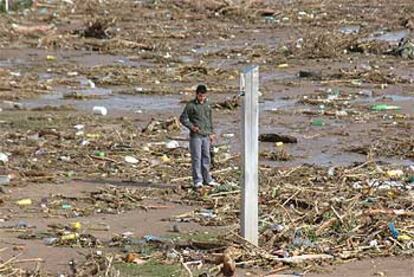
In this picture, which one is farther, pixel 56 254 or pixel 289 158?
pixel 289 158

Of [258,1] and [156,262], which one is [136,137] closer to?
[156,262]

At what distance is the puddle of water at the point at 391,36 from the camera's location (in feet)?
91.8

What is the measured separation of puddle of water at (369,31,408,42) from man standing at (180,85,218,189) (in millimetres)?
16670

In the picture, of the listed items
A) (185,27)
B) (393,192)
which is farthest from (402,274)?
(185,27)

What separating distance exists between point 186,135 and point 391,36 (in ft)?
49.5

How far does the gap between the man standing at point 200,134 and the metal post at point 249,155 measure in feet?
9.24

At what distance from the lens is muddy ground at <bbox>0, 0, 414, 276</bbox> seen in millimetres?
9406

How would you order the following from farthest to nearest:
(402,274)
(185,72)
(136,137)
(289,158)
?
1. (185,72)
2. (136,137)
3. (289,158)
4. (402,274)

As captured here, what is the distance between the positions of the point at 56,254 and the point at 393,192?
13.0ft

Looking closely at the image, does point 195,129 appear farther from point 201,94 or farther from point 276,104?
point 276,104

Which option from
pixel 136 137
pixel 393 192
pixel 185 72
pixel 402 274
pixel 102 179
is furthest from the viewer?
pixel 185 72

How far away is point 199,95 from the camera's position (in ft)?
38.6

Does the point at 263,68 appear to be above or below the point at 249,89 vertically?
below

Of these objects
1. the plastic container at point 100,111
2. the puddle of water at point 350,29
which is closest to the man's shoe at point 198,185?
the plastic container at point 100,111
